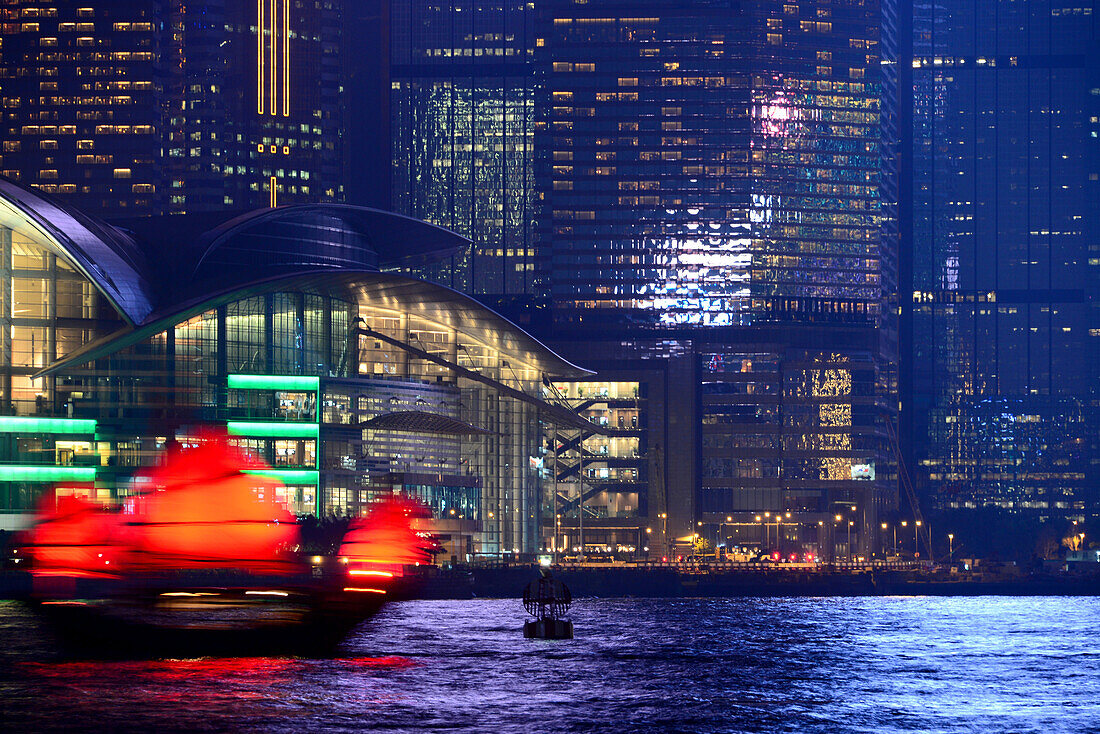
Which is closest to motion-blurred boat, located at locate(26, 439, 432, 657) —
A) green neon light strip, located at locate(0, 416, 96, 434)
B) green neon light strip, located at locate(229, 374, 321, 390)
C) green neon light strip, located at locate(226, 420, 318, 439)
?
green neon light strip, located at locate(0, 416, 96, 434)

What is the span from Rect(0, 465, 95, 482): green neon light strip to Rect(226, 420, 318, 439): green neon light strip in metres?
17.0

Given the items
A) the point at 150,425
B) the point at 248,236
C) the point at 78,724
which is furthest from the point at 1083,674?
the point at 248,236

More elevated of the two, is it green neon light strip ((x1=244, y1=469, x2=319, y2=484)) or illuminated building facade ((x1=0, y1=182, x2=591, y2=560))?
illuminated building facade ((x1=0, y1=182, x2=591, y2=560))

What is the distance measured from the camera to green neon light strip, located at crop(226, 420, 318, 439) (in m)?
182

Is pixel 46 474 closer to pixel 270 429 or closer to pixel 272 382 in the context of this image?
pixel 270 429

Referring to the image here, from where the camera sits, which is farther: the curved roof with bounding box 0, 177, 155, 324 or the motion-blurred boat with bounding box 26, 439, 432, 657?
the curved roof with bounding box 0, 177, 155, 324

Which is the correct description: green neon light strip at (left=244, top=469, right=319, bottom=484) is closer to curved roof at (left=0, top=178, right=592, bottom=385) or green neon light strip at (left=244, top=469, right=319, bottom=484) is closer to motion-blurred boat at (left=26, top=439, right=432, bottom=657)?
curved roof at (left=0, top=178, right=592, bottom=385)

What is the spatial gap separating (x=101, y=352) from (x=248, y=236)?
104 ft

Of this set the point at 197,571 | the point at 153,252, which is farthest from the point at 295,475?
the point at 197,571

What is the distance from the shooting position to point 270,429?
186 m

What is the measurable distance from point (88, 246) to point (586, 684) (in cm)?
11358

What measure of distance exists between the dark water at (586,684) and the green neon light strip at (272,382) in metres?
56.1

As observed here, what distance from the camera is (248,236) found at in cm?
19762

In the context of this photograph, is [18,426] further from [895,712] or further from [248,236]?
[895,712]
